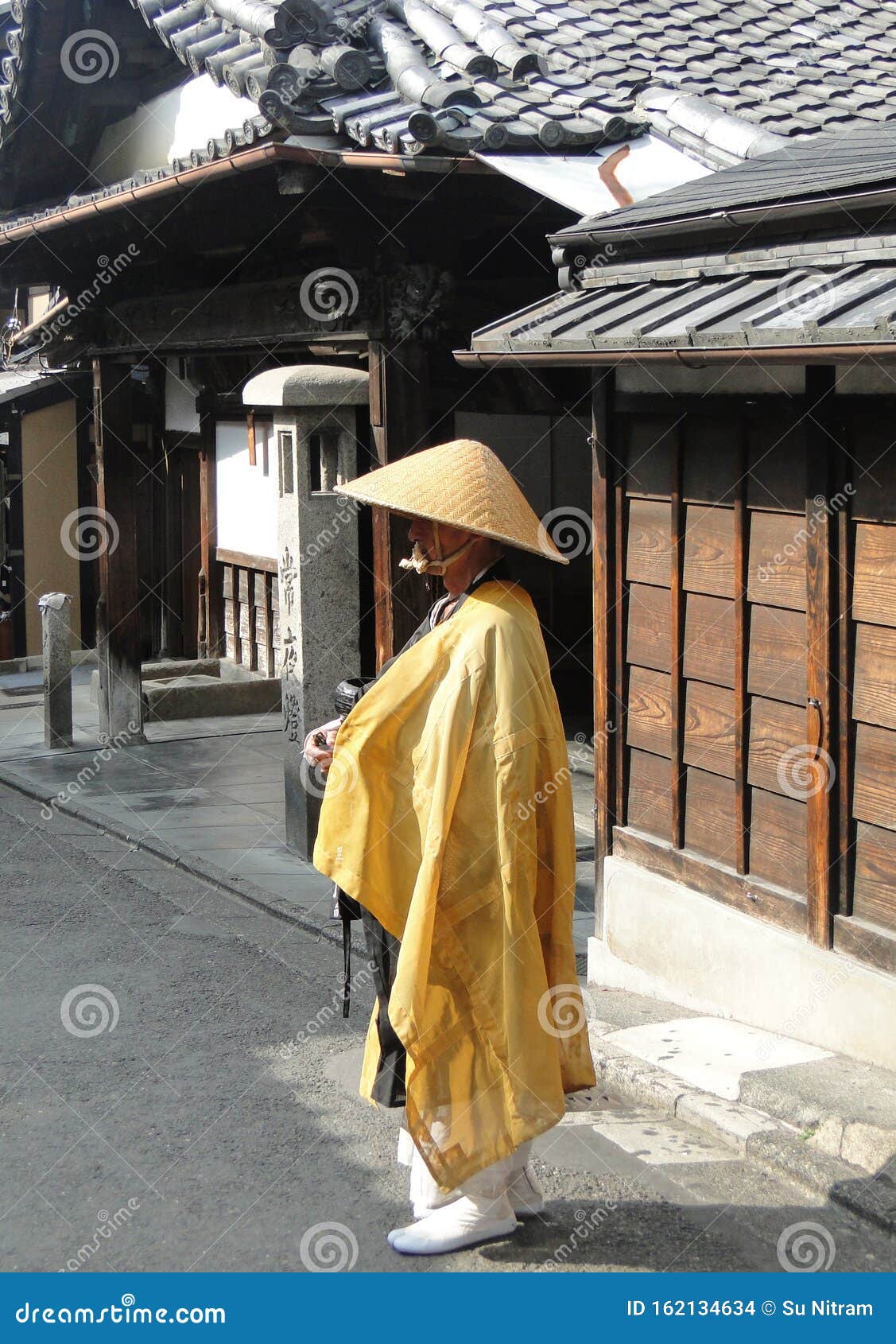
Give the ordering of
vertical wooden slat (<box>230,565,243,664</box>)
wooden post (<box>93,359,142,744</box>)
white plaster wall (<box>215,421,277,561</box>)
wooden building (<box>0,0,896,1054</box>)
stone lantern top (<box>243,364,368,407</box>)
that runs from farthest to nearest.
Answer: vertical wooden slat (<box>230,565,243,664</box>)
white plaster wall (<box>215,421,277,561</box>)
wooden post (<box>93,359,142,744</box>)
stone lantern top (<box>243,364,368,407</box>)
wooden building (<box>0,0,896,1054</box>)

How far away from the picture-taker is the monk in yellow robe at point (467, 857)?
382cm

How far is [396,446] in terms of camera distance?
8586 millimetres

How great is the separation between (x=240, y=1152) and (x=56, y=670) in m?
7.75

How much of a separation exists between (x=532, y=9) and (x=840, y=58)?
206 centimetres

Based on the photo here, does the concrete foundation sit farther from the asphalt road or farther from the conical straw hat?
the conical straw hat

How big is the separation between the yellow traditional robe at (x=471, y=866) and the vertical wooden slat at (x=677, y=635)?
1885mm

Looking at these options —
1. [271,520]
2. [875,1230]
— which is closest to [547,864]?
[875,1230]

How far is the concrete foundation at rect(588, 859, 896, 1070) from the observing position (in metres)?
5.01

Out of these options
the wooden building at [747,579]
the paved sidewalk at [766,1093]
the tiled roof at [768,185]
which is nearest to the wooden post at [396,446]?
the tiled roof at [768,185]

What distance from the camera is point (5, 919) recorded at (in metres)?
7.62

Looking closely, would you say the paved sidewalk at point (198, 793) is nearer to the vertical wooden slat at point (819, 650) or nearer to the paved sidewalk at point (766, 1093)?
the paved sidewalk at point (766, 1093)

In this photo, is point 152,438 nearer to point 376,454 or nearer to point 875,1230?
point 376,454

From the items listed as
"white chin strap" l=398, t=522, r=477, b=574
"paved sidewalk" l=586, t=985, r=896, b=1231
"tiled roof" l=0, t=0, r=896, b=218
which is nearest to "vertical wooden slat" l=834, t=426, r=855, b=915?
"paved sidewalk" l=586, t=985, r=896, b=1231

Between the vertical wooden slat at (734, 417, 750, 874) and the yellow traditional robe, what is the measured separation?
5.43 ft
